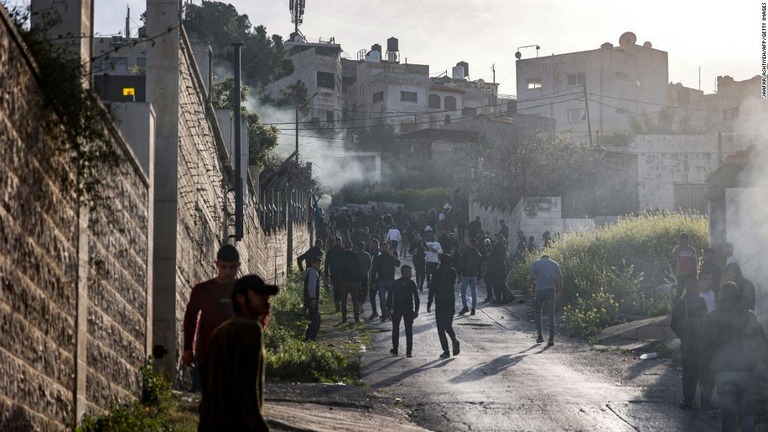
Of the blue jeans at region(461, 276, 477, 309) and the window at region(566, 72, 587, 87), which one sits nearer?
the blue jeans at region(461, 276, 477, 309)

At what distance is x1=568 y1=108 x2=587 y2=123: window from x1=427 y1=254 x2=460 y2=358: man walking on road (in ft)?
202

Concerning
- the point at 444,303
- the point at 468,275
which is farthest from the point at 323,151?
the point at 444,303

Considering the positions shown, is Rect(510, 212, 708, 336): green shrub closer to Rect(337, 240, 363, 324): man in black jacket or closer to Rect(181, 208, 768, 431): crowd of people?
Rect(181, 208, 768, 431): crowd of people

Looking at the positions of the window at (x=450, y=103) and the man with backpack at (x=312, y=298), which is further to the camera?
the window at (x=450, y=103)

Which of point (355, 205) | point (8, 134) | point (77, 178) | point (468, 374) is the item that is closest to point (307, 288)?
point (468, 374)

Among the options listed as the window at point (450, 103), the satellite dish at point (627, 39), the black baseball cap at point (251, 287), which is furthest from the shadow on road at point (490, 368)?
the window at point (450, 103)

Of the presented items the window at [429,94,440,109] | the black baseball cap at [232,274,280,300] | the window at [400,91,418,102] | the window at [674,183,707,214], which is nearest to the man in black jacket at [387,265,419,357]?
the black baseball cap at [232,274,280,300]

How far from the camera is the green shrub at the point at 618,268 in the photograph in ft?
74.5

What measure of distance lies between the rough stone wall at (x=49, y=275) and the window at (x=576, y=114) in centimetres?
7041

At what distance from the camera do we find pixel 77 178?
26.8 ft

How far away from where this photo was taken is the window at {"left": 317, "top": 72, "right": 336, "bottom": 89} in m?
85.9

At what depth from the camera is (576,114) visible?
79.1 meters

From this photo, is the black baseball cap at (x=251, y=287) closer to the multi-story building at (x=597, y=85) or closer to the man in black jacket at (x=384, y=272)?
the man in black jacket at (x=384, y=272)

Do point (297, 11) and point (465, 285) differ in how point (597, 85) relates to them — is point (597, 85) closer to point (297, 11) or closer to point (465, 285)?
point (297, 11)
